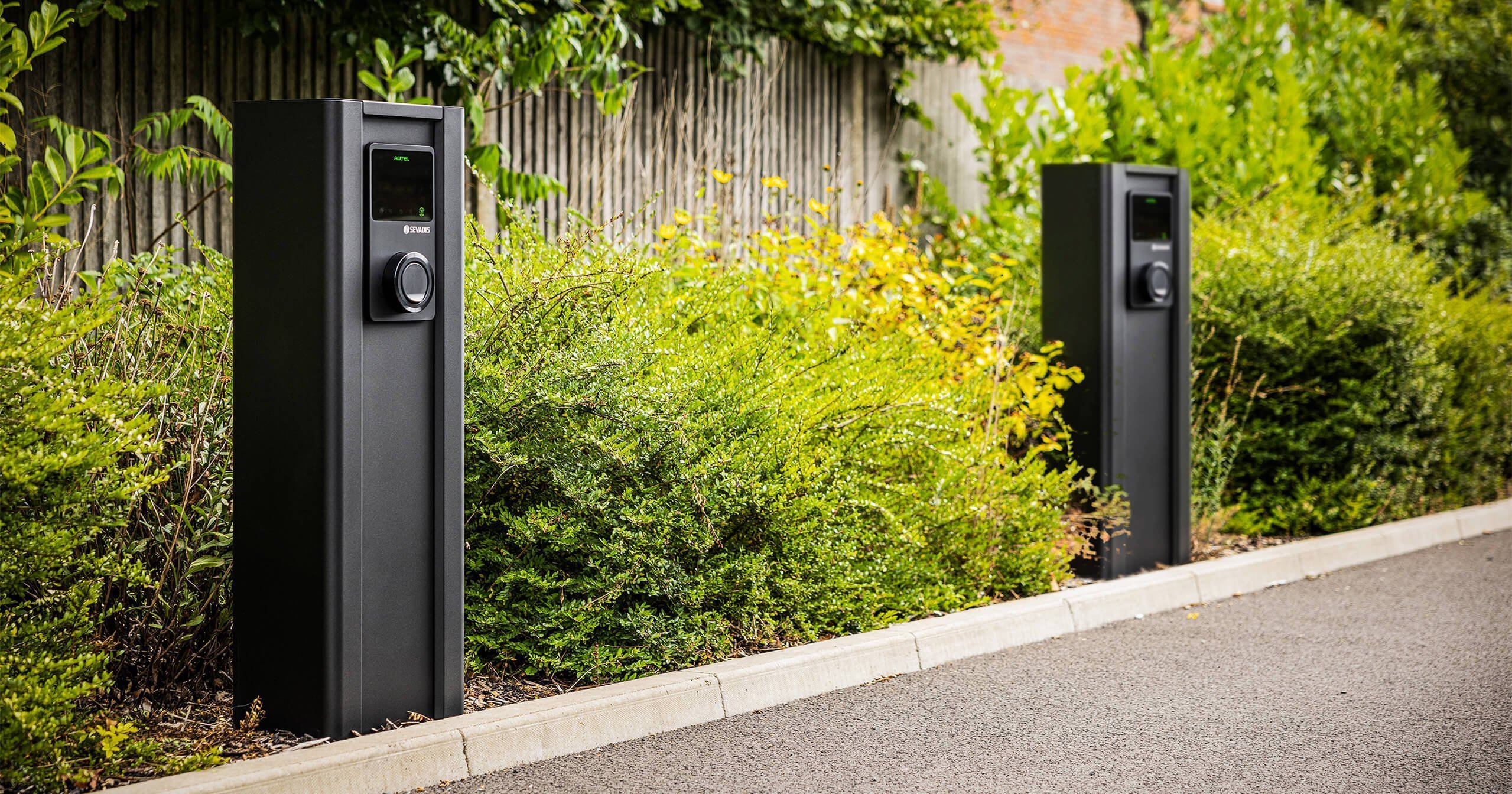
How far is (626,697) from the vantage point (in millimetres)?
4715

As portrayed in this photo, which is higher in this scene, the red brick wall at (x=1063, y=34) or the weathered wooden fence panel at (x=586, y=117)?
the red brick wall at (x=1063, y=34)

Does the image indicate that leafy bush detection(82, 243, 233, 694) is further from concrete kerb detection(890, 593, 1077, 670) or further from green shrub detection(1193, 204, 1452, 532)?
green shrub detection(1193, 204, 1452, 532)

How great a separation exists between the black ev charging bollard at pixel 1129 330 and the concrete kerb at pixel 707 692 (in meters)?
0.33

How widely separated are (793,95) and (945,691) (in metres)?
6.26

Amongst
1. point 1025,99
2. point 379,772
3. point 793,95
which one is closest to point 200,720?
point 379,772

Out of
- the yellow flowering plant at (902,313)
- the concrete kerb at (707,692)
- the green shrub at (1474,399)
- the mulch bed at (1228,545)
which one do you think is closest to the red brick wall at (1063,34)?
the green shrub at (1474,399)

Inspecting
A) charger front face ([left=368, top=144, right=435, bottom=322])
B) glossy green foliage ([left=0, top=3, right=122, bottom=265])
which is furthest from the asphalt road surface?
glossy green foliage ([left=0, top=3, right=122, bottom=265])

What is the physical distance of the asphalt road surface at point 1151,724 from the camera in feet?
14.2

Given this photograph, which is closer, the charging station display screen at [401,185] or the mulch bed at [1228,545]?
the charging station display screen at [401,185]

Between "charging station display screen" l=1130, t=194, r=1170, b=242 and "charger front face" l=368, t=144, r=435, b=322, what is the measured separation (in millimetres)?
3957

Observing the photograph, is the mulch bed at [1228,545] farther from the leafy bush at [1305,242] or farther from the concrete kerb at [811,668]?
the concrete kerb at [811,668]

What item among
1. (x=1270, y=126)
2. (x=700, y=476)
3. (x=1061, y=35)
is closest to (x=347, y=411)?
(x=700, y=476)

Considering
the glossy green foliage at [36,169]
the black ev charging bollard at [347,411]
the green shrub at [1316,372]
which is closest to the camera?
the black ev charging bollard at [347,411]

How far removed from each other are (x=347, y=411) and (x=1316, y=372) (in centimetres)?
614
